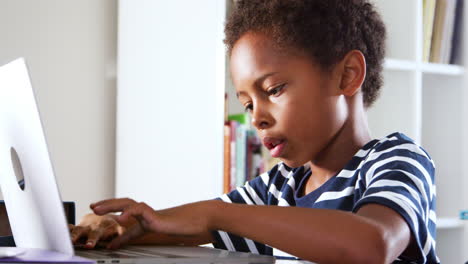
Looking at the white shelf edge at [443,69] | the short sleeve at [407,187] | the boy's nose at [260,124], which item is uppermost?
the white shelf edge at [443,69]

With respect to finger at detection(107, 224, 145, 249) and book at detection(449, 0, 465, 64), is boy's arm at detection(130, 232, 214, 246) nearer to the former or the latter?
finger at detection(107, 224, 145, 249)

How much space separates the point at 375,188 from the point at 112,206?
1.10 ft

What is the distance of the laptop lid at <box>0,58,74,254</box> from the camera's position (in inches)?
25.6

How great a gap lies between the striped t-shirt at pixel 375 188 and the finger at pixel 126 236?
9.1 inches

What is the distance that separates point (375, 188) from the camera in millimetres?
820

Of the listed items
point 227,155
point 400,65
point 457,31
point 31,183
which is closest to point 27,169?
point 31,183

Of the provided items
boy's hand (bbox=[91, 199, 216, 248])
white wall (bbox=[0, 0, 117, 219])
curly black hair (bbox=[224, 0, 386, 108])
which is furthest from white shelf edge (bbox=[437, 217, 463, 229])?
boy's hand (bbox=[91, 199, 216, 248])

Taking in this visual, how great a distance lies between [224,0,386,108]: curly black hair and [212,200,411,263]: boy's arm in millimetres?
354

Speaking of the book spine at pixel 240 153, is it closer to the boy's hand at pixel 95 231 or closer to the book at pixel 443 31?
the book at pixel 443 31

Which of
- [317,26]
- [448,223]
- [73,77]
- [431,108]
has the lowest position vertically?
[448,223]

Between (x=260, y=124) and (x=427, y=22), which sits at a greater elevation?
(x=427, y=22)

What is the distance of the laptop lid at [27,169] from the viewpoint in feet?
2.13

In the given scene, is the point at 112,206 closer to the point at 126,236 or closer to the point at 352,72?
the point at 126,236

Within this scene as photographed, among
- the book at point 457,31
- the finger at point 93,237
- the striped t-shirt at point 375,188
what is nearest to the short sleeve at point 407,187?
the striped t-shirt at point 375,188
